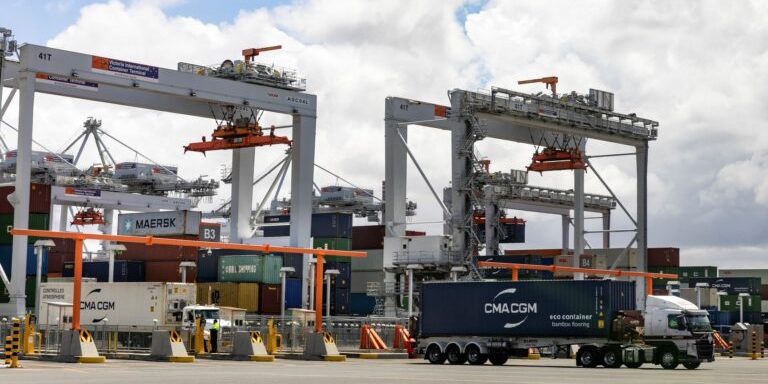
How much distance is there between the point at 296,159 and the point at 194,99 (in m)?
7.78

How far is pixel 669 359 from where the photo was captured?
39.5m

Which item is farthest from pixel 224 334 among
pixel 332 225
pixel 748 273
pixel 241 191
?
pixel 748 273

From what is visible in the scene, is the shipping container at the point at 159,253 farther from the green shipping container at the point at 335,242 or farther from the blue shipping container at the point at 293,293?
the green shipping container at the point at 335,242

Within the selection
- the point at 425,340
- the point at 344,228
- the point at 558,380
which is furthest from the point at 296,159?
the point at 558,380

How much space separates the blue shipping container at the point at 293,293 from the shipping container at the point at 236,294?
127 inches

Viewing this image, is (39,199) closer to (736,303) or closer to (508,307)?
(508,307)

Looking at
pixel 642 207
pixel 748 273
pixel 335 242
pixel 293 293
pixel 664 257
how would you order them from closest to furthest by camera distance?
pixel 293 293 < pixel 335 242 < pixel 642 207 < pixel 664 257 < pixel 748 273

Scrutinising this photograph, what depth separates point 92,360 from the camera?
38.3m

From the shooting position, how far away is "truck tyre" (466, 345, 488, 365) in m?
41.6

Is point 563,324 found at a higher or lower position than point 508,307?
lower

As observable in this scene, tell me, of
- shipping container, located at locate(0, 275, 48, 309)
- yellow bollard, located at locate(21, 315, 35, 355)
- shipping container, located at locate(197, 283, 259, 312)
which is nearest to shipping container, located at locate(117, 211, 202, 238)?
shipping container, located at locate(197, 283, 259, 312)

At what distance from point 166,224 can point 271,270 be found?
→ 1915 cm

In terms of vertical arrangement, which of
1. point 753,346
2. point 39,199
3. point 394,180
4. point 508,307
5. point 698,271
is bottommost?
point 753,346

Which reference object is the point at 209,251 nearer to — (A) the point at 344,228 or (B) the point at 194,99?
(B) the point at 194,99
